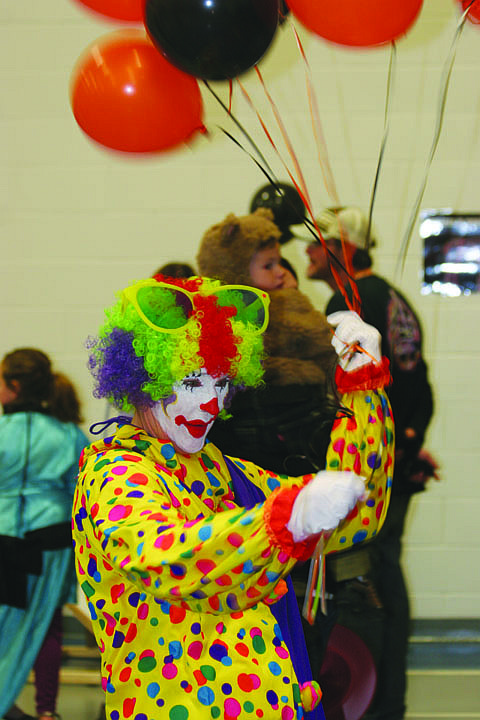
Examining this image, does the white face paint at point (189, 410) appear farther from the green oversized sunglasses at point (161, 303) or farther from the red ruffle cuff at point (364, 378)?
the red ruffle cuff at point (364, 378)

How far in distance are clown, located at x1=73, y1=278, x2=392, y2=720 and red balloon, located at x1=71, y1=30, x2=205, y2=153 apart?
0.51 m

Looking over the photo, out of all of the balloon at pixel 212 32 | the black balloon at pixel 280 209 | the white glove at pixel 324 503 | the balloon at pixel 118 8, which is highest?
the balloon at pixel 118 8

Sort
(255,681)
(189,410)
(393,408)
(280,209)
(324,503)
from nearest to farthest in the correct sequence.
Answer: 1. (324,503)
2. (255,681)
3. (189,410)
4. (393,408)
5. (280,209)

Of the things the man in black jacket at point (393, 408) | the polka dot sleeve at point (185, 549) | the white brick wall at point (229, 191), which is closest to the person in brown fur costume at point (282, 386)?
the man in black jacket at point (393, 408)

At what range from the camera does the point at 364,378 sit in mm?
1198

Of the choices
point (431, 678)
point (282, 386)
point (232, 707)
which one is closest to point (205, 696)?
point (232, 707)

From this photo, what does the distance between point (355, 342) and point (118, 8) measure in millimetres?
849

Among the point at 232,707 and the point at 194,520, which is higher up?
the point at 194,520

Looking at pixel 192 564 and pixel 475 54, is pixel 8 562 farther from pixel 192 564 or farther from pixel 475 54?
pixel 475 54

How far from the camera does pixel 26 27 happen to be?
2.90m

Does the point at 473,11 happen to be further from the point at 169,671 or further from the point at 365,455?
the point at 169,671

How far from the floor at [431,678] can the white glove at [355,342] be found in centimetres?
156

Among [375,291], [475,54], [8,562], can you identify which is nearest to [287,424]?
[375,291]

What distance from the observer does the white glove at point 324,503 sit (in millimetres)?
784
